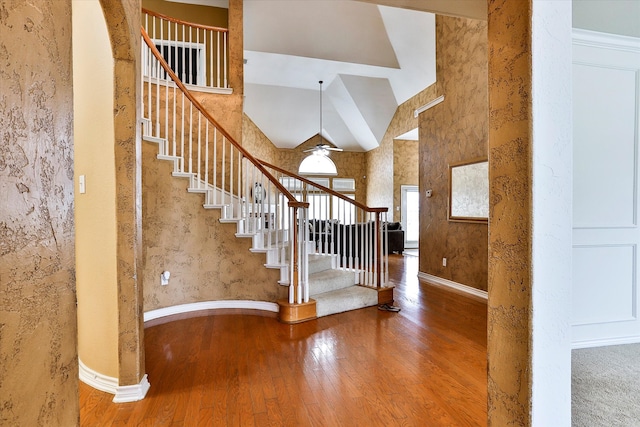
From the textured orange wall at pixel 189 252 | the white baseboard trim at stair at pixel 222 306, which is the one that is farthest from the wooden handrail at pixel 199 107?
the white baseboard trim at stair at pixel 222 306

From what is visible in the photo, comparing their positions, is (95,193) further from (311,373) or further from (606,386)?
(606,386)

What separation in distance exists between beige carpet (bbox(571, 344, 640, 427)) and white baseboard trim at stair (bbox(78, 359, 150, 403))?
2.38 meters

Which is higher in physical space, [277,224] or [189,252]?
[277,224]

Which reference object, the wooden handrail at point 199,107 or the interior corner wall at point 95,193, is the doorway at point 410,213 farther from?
the interior corner wall at point 95,193

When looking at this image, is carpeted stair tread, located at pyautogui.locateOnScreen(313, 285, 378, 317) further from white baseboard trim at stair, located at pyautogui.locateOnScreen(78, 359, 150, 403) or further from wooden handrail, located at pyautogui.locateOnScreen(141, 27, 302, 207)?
white baseboard trim at stair, located at pyautogui.locateOnScreen(78, 359, 150, 403)

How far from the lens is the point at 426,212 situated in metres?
5.43

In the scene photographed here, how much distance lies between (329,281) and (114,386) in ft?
7.72

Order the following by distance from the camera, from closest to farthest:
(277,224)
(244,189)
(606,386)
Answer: (606,386), (277,224), (244,189)

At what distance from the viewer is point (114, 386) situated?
1.94m

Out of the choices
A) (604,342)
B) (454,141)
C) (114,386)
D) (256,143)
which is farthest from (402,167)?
(114,386)

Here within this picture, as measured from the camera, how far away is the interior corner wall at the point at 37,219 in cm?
67

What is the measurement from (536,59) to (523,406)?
117 cm

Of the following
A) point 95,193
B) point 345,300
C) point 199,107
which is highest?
point 199,107

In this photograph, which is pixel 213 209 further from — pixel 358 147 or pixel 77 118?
pixel 358 147
